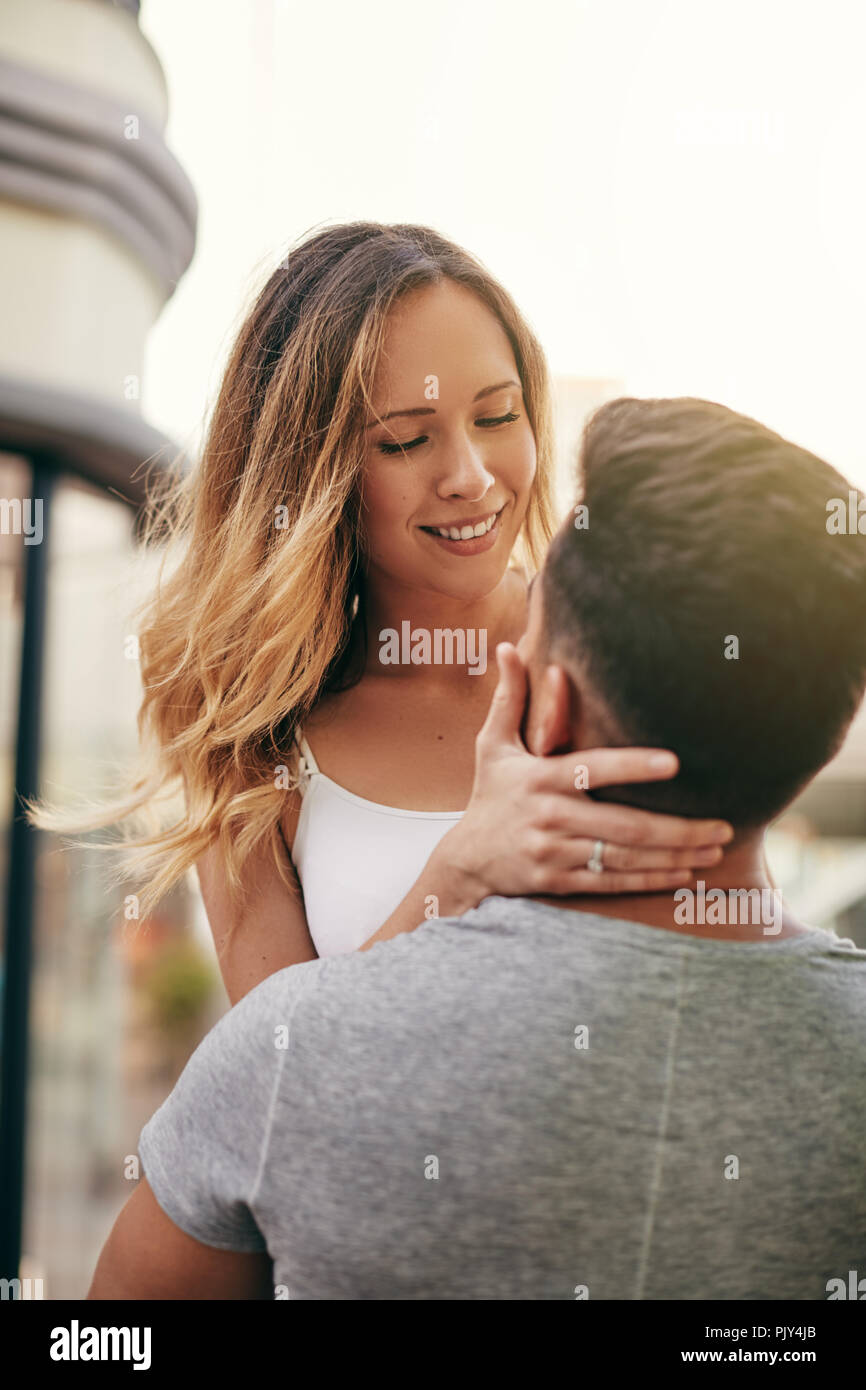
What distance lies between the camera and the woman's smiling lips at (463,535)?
54.2 inches

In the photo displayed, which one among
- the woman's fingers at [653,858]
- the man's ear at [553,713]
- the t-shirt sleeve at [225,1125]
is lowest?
the t-shirt sleeve at [225,1125]

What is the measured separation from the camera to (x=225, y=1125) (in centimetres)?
76

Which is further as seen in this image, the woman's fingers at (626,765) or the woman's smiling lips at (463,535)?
the woman's smiling lips at (463,535)

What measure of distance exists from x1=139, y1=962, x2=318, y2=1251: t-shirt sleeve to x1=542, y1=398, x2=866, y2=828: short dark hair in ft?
1.07

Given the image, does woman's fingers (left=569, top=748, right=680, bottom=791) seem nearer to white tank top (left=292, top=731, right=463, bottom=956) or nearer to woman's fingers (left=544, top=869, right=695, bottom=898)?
woman's fingers (left=544, top=869, right=695, bottom=898)

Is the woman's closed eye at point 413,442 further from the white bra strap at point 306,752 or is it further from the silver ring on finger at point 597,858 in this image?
the silver ring on finger at point 597,858

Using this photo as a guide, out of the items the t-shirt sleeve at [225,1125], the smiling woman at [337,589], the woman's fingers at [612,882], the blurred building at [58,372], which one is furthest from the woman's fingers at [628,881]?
the blurred building at [58,372]

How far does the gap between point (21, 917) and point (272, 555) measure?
1.07 m

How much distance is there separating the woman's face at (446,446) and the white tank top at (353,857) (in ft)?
1.07

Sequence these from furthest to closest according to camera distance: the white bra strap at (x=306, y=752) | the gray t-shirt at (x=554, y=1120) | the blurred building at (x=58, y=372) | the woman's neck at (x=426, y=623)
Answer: the blurred building at (x=58, y=372) → the woman's neck at (x=426, y=623) → the white bra strap at (x=306, y=752) → the gray t-shirt at (x=554, y=1120)

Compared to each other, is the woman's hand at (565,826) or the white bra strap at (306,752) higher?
the white bra strap at (306,752)

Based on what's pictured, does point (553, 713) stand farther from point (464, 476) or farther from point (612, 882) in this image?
point (464, 476)

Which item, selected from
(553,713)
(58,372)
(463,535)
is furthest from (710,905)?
(58,372)

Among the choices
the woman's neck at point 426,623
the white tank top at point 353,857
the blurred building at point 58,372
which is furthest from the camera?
the blurred building at point 58,372
